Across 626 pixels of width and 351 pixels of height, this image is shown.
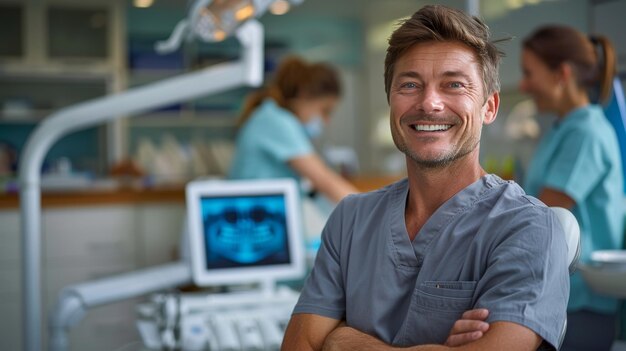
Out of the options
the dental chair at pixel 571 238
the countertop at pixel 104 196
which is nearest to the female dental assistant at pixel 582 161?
the dental chair at pixel 571 238

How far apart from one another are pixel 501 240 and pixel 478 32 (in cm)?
32

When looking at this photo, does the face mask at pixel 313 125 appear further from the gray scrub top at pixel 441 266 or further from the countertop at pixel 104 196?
the gray scrub top at pixel 441 266

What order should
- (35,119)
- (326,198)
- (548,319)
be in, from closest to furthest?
(548,319), (326,198), (35,119)

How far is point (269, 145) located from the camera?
2518mm

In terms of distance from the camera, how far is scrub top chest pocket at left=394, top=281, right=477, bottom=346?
112 cm

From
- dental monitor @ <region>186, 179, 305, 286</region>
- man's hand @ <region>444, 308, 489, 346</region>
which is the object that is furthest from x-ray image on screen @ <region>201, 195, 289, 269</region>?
man's hand @ <region>444, 308, 489, 346</region>

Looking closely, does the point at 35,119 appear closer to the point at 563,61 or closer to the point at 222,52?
the point at 222,52

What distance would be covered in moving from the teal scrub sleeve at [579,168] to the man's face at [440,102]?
714 mm

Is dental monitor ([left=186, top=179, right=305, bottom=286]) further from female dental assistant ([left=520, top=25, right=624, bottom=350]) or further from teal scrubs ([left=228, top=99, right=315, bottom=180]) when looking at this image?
female dental assistant ([left=520, top=25, right=624, bottom=350])

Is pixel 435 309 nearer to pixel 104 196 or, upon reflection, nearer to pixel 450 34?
pixel 450 34

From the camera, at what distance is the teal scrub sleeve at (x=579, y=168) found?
1.80 meters

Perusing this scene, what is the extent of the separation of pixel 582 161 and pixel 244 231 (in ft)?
3.04


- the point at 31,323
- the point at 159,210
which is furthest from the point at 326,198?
the point at 159,210

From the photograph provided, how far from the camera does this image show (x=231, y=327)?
1.83m
